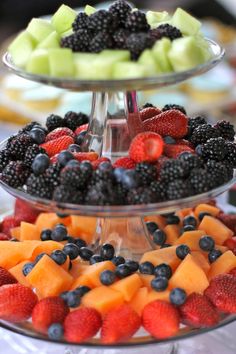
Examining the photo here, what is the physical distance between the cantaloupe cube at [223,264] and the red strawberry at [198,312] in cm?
10

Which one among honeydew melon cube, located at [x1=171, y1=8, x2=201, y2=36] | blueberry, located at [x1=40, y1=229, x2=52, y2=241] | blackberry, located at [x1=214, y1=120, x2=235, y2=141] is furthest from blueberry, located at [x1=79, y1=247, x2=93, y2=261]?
honeydew melon cube, located at [x1=171, y1=8, x2=201, y2=36]

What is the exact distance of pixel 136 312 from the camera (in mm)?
1106

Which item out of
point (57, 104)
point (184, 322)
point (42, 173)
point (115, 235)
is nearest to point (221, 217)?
point (115, 235)

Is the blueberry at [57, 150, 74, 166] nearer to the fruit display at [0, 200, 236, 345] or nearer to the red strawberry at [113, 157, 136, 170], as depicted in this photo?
the red strawberry at [113, 157, 136, 170]

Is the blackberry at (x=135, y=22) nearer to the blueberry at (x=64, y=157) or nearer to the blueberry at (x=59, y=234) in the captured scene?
the blueberry at (x=64, y=157)

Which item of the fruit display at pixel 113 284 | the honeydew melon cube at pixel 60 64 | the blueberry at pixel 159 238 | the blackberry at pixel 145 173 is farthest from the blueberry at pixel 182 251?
the honeydew melon cube at pixel 60 64

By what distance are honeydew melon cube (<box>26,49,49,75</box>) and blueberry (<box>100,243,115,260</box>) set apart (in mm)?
384

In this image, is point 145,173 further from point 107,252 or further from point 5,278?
point 5,278

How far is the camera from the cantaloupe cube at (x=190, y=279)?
1.16 meters

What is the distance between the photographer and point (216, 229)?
1369 millimetres

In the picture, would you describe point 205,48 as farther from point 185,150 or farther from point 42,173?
point 42,173

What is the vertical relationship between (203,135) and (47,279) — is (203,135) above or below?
above

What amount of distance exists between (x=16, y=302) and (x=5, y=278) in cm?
10

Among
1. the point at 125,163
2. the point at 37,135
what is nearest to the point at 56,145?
the point at 37,135
